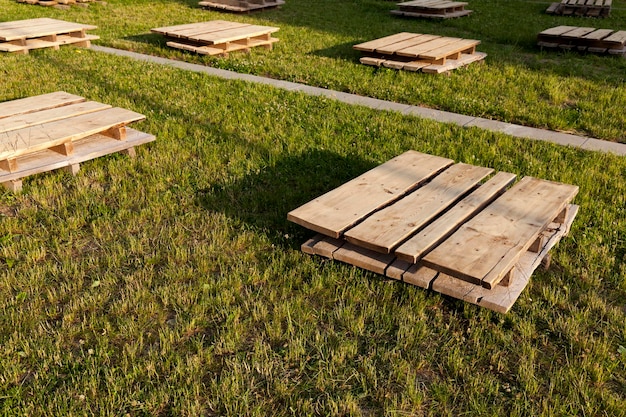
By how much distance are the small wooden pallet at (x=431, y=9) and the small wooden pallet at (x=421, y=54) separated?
5.26m

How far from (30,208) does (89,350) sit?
235 cm

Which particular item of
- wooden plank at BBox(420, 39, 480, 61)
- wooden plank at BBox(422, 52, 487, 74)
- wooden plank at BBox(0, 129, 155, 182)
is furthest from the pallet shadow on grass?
wooden plank at BBox(420, 39, 480, 61)

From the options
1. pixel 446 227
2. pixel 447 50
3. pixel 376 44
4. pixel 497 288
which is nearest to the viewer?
pixel 497 288

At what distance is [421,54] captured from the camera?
999cm

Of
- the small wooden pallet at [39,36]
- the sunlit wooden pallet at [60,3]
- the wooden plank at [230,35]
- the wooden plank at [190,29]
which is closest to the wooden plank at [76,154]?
the wooden plank at [230,35]

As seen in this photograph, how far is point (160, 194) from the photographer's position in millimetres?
5594

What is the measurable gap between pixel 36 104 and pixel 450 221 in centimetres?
524

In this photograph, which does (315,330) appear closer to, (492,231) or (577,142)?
(492,231)

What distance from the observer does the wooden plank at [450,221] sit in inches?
152

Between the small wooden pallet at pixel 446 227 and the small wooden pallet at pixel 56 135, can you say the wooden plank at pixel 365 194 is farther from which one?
the small wooden pallet at pixel 56 135

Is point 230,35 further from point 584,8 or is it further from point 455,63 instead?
point 584,8

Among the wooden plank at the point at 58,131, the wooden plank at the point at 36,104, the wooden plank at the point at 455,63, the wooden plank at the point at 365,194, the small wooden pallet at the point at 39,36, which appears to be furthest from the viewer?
the small wooden pallet at the point at 39,36

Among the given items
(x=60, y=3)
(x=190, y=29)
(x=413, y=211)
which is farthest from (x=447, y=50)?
(x=60, y=3)

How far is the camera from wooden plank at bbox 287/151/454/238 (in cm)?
434
